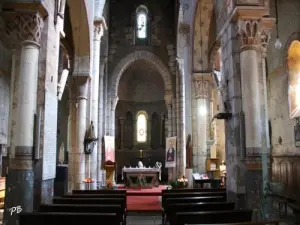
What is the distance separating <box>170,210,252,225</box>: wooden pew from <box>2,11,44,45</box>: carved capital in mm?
4079

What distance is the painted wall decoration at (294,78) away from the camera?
10.4 m

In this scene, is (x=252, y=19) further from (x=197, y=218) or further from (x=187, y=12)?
(x=187, y=12)

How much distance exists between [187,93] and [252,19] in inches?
249

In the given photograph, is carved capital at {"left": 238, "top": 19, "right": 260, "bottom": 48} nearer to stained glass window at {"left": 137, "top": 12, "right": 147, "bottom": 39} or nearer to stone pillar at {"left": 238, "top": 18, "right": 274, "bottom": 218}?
stone pillar at {"left": 238, "top": 18, "right": 274, "bottom": 218}

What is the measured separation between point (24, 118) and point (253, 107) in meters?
4.43

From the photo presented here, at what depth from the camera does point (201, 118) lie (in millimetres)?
12047

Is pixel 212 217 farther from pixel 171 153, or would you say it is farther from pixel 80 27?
pixel 171 153

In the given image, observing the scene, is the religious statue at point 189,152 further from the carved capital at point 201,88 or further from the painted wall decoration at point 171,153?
the painted wall decoration at point 171,153

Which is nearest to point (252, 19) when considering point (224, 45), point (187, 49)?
point (224, 45)

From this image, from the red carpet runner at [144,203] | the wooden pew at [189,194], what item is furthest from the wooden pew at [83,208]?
the red carpet runner at [144,203]

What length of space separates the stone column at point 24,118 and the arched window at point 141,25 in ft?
49.9

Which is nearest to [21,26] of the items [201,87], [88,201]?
[88,201]

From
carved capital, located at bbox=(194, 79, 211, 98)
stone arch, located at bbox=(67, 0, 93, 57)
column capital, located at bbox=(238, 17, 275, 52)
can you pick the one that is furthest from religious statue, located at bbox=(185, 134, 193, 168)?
column capital, located at bbox=(238, 17, 275, 52)

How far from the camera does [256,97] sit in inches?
257
